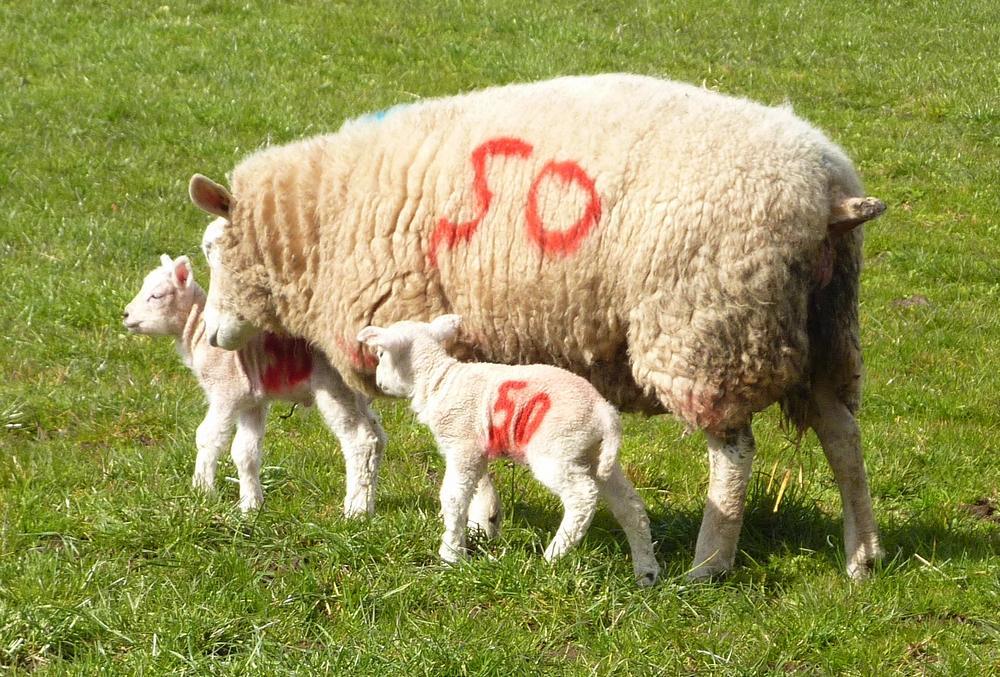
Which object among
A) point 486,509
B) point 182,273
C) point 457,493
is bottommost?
point 486,509

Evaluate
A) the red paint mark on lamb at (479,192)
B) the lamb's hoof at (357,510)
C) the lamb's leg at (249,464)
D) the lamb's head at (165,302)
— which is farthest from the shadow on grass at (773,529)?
the lamb's head at (165,302)

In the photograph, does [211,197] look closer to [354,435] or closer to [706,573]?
[354,435]

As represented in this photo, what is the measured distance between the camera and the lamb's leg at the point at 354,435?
17.8ft

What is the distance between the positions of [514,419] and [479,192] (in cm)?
97

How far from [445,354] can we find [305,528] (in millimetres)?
872

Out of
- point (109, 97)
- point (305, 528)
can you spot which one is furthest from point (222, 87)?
point (305, 528)

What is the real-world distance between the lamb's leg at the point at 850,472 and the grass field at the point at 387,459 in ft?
0.43

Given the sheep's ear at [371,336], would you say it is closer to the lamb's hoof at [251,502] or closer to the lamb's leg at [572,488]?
the lamb's leg at [572,488]

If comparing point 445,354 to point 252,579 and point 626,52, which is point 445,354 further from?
point 626,52

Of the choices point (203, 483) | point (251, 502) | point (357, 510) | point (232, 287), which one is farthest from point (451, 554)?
point (232, 287)

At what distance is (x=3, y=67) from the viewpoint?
12.0m

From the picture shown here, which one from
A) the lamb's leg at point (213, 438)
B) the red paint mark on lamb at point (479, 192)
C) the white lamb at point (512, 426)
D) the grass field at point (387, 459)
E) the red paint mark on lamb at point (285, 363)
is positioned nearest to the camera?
the grass field at point (387, 459)

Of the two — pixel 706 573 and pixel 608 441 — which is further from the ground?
pixel 608 441

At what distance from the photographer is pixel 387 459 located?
6324 mm
